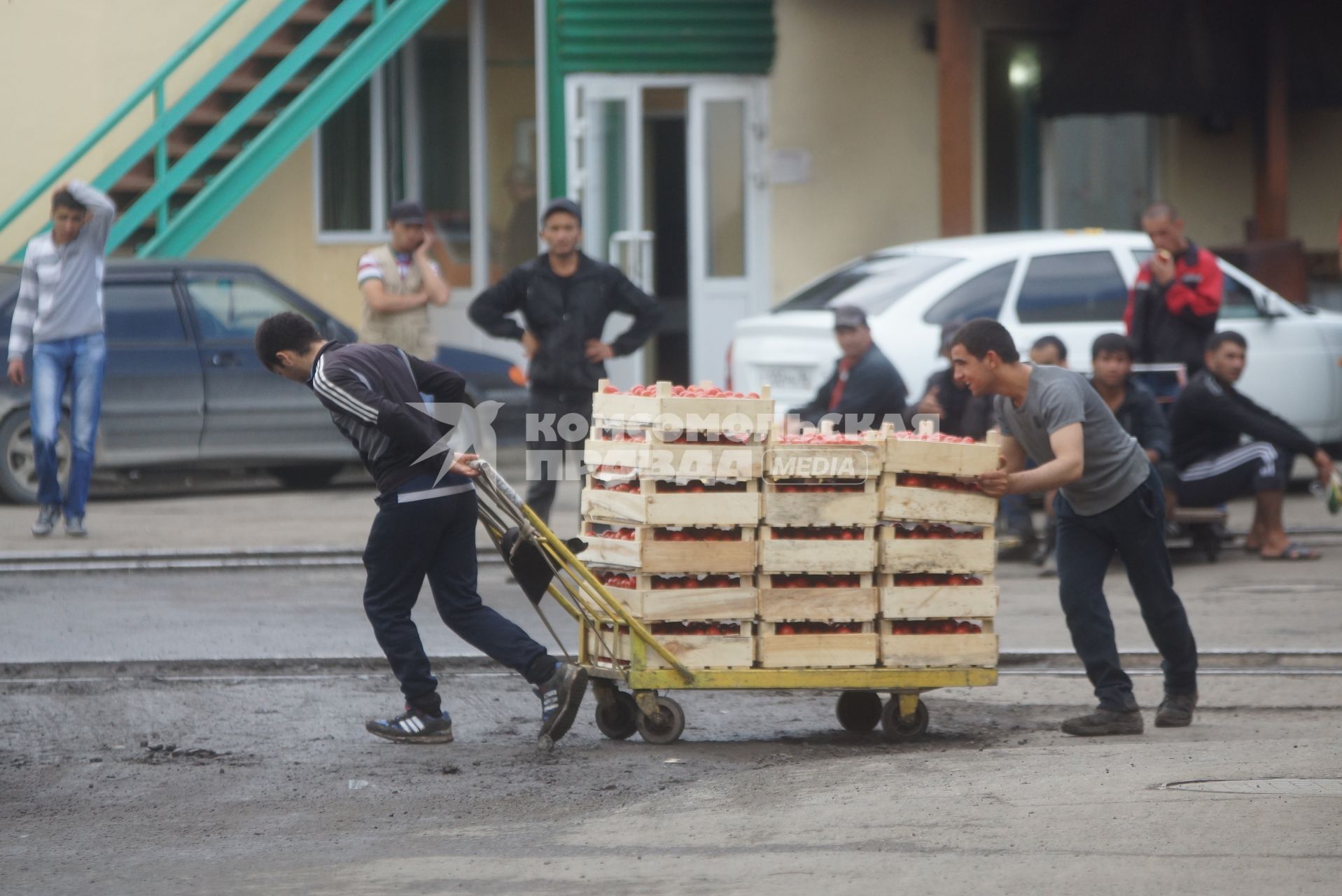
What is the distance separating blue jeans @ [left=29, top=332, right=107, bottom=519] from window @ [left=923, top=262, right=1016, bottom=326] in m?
5.16

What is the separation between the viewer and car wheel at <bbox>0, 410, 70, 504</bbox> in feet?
43.5

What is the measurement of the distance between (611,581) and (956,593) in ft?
4.05

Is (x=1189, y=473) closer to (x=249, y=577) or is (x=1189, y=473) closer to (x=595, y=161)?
(x=249, y=577)

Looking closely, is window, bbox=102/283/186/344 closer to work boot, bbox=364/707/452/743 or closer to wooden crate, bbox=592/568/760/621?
work boot, bbox=364/707/452/743

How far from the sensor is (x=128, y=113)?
650 inches

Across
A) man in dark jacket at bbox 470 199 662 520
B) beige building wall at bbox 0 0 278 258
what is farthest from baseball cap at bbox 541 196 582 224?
beige building wall at bbox 0 0 278 258

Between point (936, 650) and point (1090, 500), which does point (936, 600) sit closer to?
point (936, 650)

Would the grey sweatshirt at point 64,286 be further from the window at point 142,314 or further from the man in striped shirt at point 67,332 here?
the window at point 142,314

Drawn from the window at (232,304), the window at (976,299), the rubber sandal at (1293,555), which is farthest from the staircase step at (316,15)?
the rubber sandal at (1293,555)

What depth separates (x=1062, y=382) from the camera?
23.1 ft

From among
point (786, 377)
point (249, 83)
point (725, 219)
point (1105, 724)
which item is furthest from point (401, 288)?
point (725, 219)

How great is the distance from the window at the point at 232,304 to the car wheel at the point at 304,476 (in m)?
1.38

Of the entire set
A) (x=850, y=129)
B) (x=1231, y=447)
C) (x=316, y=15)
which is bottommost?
(x=1231, y=447)

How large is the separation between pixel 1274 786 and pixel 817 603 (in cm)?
171
